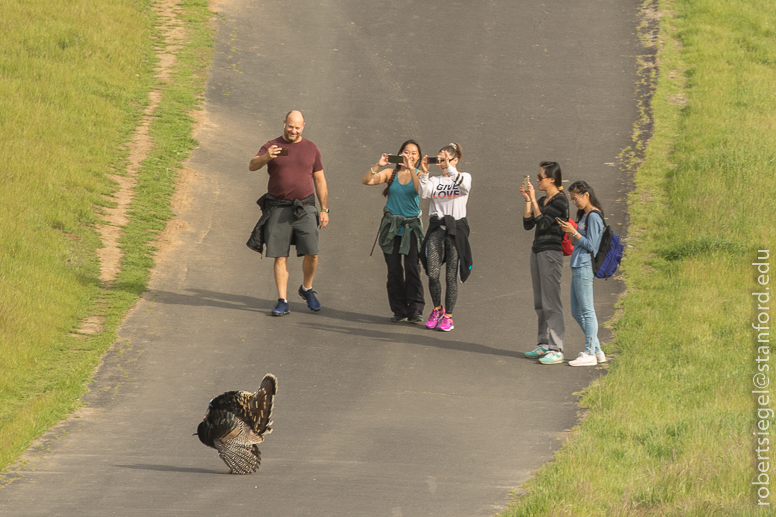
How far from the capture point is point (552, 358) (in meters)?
10.2

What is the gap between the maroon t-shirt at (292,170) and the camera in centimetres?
1137

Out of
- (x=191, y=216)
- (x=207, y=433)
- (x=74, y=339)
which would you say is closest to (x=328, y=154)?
(x=191, y=216)

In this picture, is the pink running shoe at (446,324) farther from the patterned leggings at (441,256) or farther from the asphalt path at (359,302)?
the patterned leggings at (441,256)

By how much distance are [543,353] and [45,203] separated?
7.80 m

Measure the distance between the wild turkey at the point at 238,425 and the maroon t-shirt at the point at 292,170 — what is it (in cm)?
447

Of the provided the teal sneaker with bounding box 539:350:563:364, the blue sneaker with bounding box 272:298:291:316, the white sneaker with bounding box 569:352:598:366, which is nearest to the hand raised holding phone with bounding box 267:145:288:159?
the blue sneaker with bounding box 272:298:291:316

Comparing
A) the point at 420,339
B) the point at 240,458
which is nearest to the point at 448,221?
the point at 420,339

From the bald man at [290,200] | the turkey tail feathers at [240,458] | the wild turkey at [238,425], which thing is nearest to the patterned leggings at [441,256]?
the bald man at [290,200]

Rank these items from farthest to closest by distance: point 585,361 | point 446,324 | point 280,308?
1. point 280,308
2. point 446,324
3. point 585,361

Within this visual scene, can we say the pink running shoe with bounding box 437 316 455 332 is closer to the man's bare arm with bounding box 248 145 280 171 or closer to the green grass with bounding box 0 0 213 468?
the man's bare arm with bounding box 248 145 280 171

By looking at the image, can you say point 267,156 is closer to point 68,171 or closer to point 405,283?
point 405,283

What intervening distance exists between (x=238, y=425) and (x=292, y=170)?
Answer: 488 centimetres

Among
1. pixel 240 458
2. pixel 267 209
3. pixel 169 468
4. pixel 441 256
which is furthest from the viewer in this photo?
pixel 267 209

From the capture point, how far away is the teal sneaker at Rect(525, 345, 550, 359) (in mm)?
10328
